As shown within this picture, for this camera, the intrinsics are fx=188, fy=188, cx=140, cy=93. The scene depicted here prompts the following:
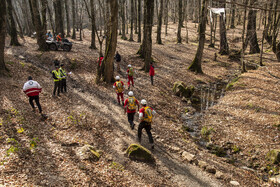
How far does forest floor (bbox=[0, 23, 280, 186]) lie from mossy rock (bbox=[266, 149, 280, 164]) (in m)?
0.27

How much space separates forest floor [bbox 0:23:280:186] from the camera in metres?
6.37

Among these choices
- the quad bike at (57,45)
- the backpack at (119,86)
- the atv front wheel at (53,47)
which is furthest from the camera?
the atv front wheel at (53,47)

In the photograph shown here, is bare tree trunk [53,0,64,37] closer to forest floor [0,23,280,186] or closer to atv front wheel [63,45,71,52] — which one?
atv front wheel [63,45,71,52]

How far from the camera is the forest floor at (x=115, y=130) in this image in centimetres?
637

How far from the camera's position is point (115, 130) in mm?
9336

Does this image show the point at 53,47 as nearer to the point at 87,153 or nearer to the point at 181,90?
the point at 181,90

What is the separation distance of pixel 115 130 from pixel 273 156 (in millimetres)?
7180

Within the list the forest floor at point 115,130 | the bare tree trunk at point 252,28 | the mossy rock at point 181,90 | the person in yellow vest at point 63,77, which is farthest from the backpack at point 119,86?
the bare tree trunk at point 252,28

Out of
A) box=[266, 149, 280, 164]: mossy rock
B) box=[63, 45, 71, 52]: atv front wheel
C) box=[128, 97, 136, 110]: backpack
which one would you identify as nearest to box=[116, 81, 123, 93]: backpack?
box=[128, 97, 136, 110]: backpack

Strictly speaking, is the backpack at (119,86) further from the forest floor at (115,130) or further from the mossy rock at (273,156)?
the mossy rock at (273,156)

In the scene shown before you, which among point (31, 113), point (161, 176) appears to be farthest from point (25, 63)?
point (161, 176)

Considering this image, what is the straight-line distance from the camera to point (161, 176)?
22.7 ft

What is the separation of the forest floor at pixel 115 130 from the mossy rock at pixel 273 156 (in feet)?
0.89

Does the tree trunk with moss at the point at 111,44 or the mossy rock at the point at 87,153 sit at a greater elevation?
the tree trunk with moss at the point at 111,44
